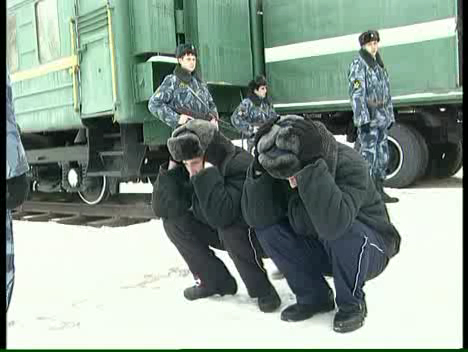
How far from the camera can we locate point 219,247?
2.50 meters

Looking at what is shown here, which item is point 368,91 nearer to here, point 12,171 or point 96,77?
point 96,77

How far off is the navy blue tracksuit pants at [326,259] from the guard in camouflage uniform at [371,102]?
2.39 m

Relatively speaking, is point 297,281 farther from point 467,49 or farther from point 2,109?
point 2,109

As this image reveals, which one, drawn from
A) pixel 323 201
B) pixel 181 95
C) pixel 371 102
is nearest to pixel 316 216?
pixel 323 201

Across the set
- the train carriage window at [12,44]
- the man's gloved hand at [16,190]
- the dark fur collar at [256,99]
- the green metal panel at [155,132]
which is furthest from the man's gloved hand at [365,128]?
the train carriage window at [12,44]

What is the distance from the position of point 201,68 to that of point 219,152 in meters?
3.05

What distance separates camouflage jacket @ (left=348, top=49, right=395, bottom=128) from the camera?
14.3 feet

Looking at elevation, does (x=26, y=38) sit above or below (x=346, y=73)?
above

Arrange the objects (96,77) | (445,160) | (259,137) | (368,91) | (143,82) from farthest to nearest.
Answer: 1. (445,160)
2. (96,77)
3. (143,82)
4. (368,91)
5. (259,137)

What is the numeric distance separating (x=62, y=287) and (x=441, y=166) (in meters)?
4.77

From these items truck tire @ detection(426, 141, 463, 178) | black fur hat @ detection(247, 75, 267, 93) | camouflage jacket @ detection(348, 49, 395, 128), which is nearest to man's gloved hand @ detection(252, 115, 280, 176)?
camouflage jacket @ detection(348, 49, 395, 128)

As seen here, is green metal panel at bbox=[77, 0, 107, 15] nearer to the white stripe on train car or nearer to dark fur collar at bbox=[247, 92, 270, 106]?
dark fur collar at bbox=[247, 92, 270, 106]

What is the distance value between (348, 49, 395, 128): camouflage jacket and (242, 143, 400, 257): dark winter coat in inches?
92.3

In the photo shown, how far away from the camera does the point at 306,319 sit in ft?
7.12
